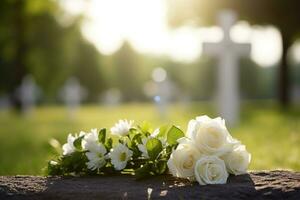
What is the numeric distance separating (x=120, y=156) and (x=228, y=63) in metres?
12.2

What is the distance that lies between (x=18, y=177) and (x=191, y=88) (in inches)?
3362

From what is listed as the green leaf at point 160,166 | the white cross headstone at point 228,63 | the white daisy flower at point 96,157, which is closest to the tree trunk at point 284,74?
the white cross headstone at point 228,63

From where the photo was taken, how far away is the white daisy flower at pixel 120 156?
3.97m

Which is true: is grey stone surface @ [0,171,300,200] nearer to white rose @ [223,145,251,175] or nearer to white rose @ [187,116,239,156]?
white rose @ [223,145,251,175]

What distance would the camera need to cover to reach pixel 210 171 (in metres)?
3.55

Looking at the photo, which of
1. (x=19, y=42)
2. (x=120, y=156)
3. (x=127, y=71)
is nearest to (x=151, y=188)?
(x=120, y=156)

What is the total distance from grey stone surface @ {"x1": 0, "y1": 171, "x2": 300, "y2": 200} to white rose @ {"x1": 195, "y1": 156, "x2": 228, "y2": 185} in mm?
48

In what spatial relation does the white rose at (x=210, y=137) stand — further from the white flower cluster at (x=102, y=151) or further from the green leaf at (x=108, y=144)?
the green leaf at (x=108, y=144)

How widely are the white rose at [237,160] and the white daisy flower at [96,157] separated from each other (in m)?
0.77

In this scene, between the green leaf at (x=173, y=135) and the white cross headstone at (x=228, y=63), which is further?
the white cross headstone at (x=228, y=63)

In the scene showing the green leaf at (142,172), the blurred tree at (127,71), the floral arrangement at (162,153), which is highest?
the blurred tree at (127,71)

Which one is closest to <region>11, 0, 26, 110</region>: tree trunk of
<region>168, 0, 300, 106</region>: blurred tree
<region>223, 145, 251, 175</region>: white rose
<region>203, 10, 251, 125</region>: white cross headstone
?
<region>168, 0, 300, 106</region>: blurred tree

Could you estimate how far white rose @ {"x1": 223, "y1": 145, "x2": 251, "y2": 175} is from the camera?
3744 millimetres

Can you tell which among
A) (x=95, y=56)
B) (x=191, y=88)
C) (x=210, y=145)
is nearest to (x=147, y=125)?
(x=210, y=145)
